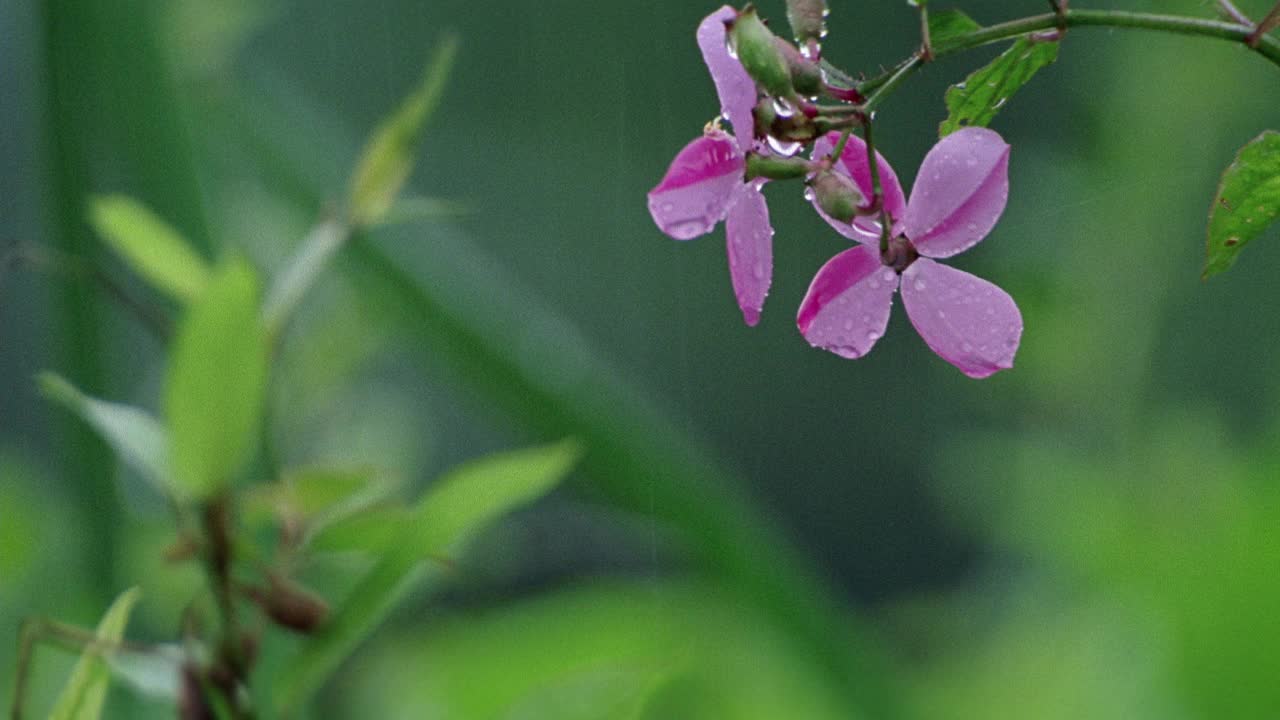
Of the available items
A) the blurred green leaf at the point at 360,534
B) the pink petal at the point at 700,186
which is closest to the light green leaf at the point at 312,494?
the blurred green leaf at the point at 360,534

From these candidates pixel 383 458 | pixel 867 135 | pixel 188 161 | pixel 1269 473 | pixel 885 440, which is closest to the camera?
pixel 867 135

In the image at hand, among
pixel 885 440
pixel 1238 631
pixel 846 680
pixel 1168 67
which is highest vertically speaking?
pixel 1168 67

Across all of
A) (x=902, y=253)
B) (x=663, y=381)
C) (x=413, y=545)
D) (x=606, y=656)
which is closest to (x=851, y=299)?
(x=902, y=253)

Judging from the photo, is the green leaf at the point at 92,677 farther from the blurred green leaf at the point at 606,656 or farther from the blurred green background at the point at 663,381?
the blurred green leaf at the point at 606,656

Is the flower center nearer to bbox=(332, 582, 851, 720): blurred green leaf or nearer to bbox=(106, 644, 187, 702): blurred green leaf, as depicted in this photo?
Result: bbox=(106, 644, 187, 702): blurred green leaf

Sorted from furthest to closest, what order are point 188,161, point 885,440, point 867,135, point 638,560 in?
point 885,440 → point 638,560 → point 188,161 → point 867,135

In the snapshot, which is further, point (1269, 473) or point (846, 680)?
point (1269, 473)

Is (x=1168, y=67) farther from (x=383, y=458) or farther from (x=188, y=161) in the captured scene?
(x=188, y=161)

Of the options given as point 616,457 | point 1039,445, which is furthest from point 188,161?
point 1039,445
